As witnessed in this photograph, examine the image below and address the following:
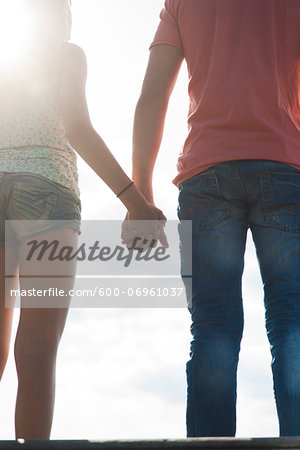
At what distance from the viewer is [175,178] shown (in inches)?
102

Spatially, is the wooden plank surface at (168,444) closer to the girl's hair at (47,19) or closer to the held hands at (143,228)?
the held hands at (143,228)

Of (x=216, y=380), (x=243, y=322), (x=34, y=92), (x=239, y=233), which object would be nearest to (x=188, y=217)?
(x=239, y=233)

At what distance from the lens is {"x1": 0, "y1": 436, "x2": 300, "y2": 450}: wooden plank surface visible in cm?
183

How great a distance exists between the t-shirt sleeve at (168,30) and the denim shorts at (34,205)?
0.80 m

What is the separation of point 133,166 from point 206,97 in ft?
1.58

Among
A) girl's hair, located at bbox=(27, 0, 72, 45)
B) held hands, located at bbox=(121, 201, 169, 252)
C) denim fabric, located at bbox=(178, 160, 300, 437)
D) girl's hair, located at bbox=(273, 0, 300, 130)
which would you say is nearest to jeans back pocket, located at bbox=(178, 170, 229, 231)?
denim fabric, located at bbox=(178, 160, 300, 437)

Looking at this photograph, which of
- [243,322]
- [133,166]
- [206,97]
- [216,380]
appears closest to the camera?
[216,380]

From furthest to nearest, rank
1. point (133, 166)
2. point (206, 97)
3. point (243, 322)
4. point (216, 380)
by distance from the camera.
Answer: point (133, 166) < point (206, 97) < point (243, 322) < point (216, 380)

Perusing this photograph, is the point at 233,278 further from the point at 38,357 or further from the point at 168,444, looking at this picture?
the point at 38,357

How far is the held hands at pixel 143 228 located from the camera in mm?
2797

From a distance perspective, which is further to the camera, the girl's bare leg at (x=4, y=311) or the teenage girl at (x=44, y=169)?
the girl's bare leg at (x=4, y=311)

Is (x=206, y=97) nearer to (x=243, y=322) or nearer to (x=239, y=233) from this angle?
(x=239, y=233)

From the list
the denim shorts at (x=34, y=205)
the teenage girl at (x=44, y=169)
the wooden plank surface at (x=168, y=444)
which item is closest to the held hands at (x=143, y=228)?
the teenage girl at (x=44, y=169)

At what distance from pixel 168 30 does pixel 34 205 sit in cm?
99
